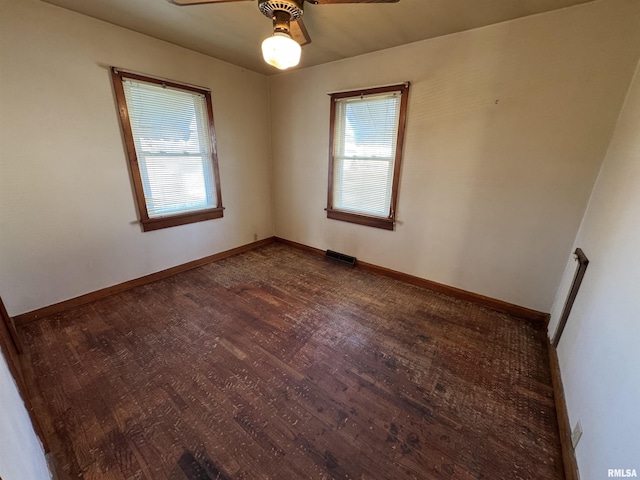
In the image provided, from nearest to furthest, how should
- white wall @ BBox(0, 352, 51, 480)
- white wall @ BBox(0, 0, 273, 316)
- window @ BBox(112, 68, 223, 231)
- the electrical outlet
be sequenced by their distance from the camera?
white wall @ BBox(0, 352, 51, 480), the electrical outlet, white wall @ BBox(0, 0, 273, 316), window @ BBox(112, 68, 223, 231)

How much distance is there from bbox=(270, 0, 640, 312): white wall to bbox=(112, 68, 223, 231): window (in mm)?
1482

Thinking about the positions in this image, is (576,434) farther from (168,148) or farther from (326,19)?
(168,148)

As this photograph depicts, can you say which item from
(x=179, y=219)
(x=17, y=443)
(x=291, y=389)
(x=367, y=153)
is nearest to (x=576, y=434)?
(x=291, y=389)

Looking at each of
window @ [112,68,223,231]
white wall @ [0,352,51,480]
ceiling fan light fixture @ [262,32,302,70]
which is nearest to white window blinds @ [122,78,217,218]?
window @ [112,68,223,231]

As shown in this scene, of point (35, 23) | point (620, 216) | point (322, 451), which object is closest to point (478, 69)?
point (620, 216)

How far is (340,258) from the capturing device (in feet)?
11.8

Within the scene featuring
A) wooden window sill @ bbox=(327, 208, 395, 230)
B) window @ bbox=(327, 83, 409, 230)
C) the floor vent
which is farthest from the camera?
the floor vent

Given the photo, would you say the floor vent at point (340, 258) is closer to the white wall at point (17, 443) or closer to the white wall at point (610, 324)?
the white wall at point (610, 324)

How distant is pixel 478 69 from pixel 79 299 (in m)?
4.22

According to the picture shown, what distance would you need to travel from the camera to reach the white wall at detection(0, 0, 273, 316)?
198 cm

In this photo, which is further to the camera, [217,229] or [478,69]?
[217,229]

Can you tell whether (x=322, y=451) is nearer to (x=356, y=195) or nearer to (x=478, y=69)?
(x=356, y=195)

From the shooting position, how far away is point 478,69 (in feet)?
7.41

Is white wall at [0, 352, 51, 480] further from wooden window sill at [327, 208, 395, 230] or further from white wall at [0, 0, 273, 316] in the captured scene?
wooden window sill at [327, 208, 395, 230]
